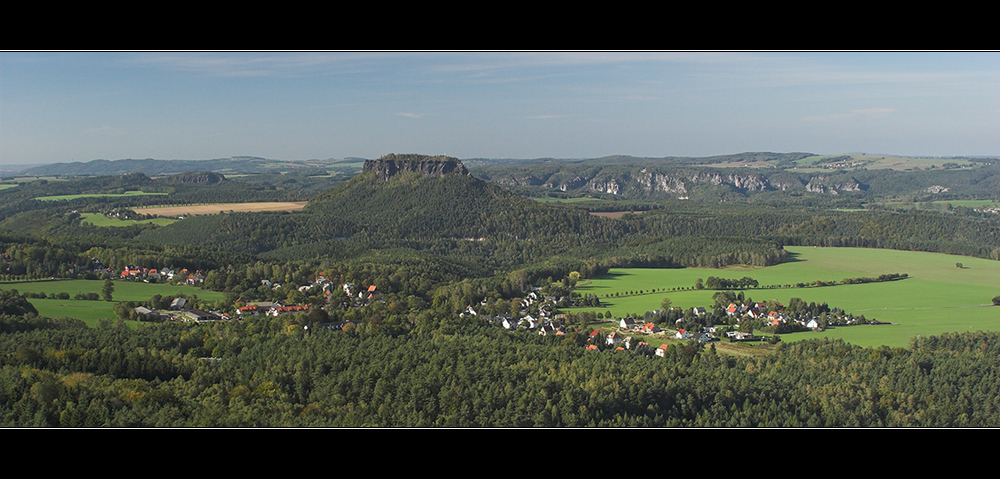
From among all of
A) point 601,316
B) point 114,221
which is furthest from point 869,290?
point 114,221

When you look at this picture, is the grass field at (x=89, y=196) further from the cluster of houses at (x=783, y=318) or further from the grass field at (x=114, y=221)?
the cluster of houses at (x=783, y=318)

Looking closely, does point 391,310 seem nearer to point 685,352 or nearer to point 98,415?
point 685,352

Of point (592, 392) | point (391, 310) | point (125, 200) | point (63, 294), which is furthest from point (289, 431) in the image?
point (125, 200)

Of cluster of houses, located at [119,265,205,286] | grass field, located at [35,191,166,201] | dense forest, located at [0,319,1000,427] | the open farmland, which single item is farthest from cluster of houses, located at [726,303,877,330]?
grass field, located at [35,191,166,201]

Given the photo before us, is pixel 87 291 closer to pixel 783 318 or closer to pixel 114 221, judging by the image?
pixel 783 318

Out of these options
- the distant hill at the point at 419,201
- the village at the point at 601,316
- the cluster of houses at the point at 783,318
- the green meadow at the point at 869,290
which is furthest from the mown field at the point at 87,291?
the distant hill at the point at 419,201
